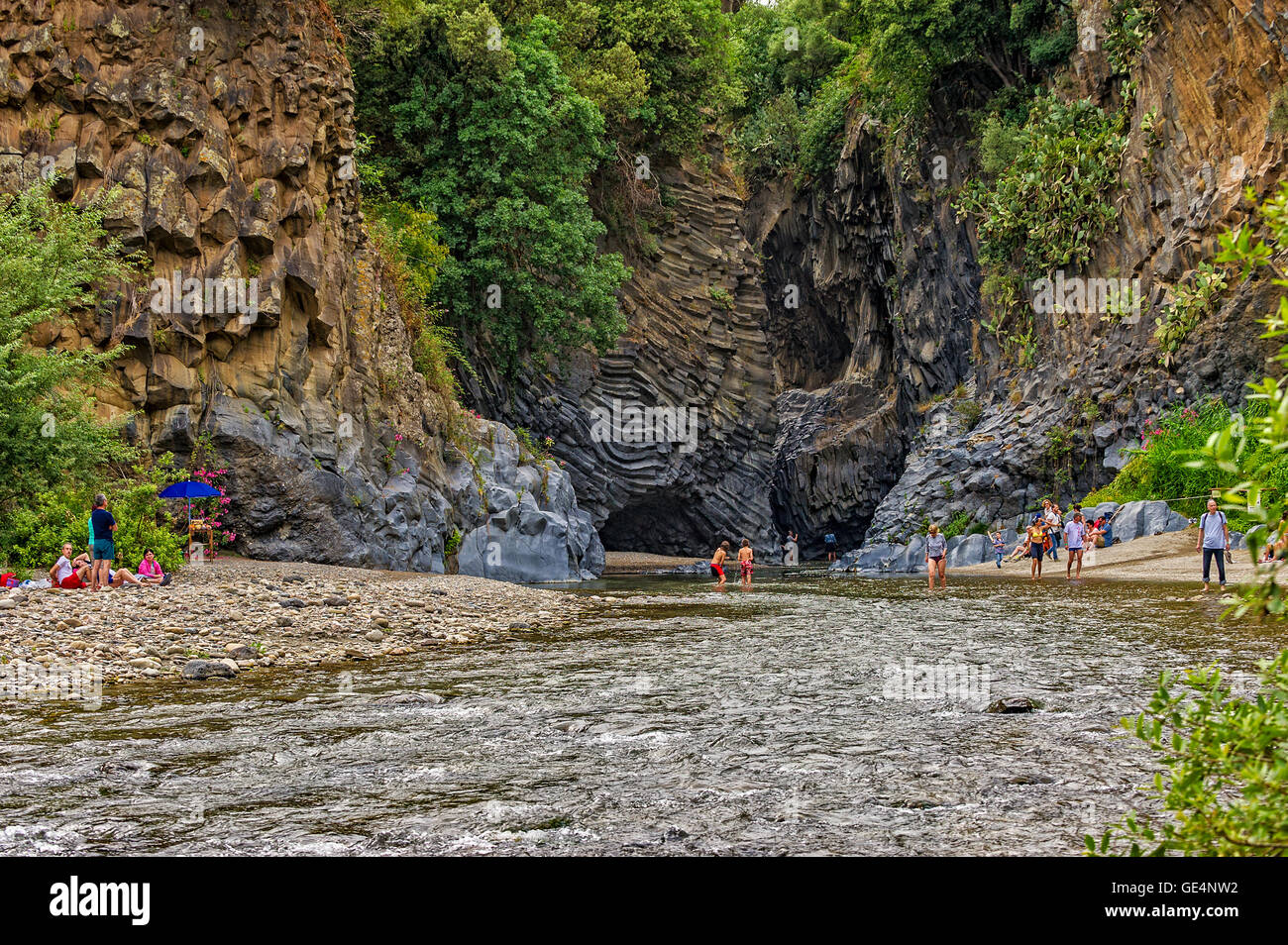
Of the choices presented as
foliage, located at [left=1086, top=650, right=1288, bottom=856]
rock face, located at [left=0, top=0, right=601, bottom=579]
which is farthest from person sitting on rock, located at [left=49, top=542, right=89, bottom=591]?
foliage, located at [left=1086, top=650, right=1288, bottom=856]

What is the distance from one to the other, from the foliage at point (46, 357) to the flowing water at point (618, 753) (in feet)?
30.8

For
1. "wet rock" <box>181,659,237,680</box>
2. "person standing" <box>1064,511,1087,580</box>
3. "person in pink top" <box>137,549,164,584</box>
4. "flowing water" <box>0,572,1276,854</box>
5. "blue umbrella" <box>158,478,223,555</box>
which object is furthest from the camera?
"person standing" <box>1064,511,1087,580</box>

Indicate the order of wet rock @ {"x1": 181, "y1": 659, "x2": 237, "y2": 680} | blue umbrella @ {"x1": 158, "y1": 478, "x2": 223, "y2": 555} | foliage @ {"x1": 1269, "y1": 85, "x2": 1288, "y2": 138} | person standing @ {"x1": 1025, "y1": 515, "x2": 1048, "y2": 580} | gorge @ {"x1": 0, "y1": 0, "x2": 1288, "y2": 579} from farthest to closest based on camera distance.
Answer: person standing @ {"x1": 1025, "y1": 515, "x2": 1048, "y2": 580}, foliage @ {"x1": 1269, "y1": 85, "x2": 1288, "y2": 138}, gorge @ {"x1": 0, "y1": 0, "x2": 1288, "y2": 579}, blue umbrella @ {"x1": 158, "y1": 478, "x2": 223, "y2": 555}, wet rock @ {"x1": 181, "y1": 659, "x2": 237, "y2": 680}

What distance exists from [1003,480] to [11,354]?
31.0 metres

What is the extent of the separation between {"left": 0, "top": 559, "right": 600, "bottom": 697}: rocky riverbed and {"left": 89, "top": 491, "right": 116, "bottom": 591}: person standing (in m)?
0.51

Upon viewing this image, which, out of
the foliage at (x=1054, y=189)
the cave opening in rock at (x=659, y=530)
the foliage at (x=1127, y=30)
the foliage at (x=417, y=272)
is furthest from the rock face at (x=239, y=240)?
the foliage at (x=1127, y=30)

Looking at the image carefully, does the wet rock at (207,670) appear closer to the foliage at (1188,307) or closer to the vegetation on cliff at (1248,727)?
the vegetation on cliff at (1248,727)

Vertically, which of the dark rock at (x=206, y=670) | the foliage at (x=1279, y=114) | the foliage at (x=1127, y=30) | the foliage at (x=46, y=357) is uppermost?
the foliage at (x=1127, y=30)

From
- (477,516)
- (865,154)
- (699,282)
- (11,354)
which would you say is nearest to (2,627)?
(11,354)

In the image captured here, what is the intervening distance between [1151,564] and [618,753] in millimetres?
23460

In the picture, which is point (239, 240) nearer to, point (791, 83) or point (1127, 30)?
point (1127, 30)

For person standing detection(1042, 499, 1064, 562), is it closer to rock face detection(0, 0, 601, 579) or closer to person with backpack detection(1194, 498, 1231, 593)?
person with backpack detection(1194, 498, 1231, 593)

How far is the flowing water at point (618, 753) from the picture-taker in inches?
239

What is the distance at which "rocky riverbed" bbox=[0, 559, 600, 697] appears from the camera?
12.0 meters
